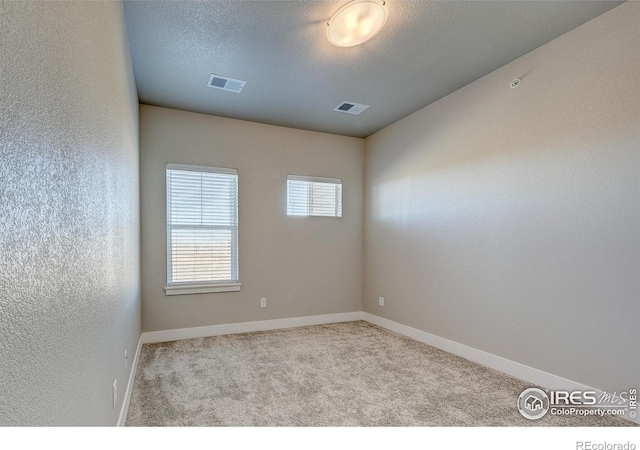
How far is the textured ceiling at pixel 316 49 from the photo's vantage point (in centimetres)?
230

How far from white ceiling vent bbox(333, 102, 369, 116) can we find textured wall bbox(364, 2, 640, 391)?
0.72m

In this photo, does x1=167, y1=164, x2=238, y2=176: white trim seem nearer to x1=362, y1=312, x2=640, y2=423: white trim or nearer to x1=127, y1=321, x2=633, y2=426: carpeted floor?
x1=127, y1=321, x2=633, y2=426: carpeted floor

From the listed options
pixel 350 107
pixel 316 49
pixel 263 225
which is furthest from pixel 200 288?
pixel 316 49

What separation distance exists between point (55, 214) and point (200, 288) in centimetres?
331

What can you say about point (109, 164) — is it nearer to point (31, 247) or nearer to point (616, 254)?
point (31, 247)

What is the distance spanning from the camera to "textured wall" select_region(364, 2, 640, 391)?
2.24m

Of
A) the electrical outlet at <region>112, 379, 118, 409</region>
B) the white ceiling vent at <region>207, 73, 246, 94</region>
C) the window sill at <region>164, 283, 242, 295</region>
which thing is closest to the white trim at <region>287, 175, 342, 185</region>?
the white ceiling vent at <region>207, 73, 246, 94</region>

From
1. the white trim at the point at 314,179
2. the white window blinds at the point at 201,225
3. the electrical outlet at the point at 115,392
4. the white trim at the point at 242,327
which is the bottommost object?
the white trim at the point at 242,327

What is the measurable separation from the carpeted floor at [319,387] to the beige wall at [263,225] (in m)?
0.50

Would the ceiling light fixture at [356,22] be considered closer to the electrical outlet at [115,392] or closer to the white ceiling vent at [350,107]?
the white ceiling vent at [350,107]

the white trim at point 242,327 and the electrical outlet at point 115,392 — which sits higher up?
the electrical outlet at point 115,392

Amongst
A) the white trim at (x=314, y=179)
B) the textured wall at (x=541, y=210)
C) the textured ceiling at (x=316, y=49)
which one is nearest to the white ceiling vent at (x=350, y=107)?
the textured ceiling at (x=316, y=49)
